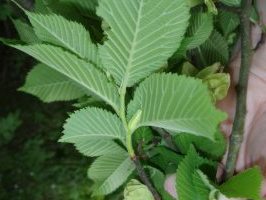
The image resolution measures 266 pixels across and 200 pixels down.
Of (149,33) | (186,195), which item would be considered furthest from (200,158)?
(149,33)

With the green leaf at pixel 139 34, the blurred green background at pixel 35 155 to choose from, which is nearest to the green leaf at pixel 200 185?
the green leaf at pixel 139 34

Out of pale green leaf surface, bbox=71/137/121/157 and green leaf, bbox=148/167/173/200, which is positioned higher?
pale green leaf surface, bbox=71/137/121/157

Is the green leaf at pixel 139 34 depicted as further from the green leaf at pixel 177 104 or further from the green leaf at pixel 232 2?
the green leaf at pixel 232 2

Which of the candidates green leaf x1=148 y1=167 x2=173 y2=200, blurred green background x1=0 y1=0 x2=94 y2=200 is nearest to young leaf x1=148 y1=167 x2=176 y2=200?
green leaf x1=148 y1=167 x2=173 y2=200

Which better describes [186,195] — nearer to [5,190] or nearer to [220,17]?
[220,17]

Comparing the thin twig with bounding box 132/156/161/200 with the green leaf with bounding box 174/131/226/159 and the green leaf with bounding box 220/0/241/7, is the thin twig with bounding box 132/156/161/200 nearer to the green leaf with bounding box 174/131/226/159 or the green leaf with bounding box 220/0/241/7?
the green leaf with bounding box 174/131/226/159

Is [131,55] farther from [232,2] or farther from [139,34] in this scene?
[232,2]

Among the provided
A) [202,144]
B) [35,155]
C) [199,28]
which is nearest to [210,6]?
[199,28]
